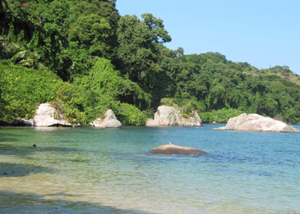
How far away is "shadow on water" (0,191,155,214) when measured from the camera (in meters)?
7.32

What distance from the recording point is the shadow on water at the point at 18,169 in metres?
11.1

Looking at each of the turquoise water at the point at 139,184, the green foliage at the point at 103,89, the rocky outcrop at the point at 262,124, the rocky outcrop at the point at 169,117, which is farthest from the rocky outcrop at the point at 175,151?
the rocky outcrop at the point at 169,117

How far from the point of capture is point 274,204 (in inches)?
351

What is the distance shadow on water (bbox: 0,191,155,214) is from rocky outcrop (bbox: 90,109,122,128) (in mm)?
36197

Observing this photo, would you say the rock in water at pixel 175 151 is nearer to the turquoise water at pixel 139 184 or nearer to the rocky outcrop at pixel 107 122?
the turquoise water at pixel 139 184

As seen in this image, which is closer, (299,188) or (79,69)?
(299,188)

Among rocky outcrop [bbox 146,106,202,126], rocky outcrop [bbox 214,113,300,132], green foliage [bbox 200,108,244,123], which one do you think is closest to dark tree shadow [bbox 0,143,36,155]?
rocky outcrop [bbox 214,113,300,132]

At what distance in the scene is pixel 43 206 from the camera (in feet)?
25.0

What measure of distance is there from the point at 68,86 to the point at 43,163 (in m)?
29.0

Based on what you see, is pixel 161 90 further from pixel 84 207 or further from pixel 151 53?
pixel 84 207

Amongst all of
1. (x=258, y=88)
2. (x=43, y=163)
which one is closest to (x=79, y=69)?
(x=43, y=163)

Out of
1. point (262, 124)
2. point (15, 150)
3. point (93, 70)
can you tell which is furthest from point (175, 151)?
point (93, 70)

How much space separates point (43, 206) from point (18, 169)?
4.83 m

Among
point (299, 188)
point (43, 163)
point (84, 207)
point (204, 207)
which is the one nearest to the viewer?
point (84, 207)
